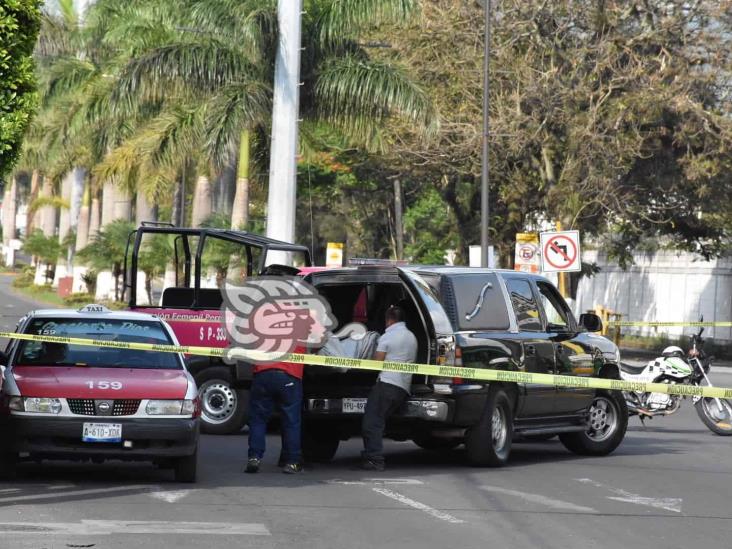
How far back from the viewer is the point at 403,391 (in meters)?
13.2

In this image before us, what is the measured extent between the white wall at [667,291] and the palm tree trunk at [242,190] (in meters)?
22.1

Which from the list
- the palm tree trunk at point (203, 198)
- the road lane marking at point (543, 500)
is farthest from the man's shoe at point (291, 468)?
the palm tree trunk at point (203, 198)

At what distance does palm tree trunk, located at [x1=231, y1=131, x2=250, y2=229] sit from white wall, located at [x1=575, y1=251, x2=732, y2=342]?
22128 mm

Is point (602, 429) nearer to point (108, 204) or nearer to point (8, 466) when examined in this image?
point (8, 466)

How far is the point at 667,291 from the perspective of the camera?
60.1 metres

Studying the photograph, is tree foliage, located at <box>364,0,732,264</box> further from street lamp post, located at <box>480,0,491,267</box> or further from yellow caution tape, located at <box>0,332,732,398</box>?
yellow caution tape, located at <box>0,332,732,398</box>

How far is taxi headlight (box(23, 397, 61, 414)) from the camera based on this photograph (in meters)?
11.7

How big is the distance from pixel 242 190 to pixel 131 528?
1059 inches

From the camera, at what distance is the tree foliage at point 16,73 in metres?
12.9

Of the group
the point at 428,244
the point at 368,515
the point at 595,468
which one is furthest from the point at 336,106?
the point at 428,244

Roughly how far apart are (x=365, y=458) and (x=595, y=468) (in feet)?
8.24

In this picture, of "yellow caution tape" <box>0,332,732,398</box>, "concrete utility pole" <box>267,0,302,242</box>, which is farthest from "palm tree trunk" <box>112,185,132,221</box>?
"yellow caution tape" <box>0,332,732,398</box>

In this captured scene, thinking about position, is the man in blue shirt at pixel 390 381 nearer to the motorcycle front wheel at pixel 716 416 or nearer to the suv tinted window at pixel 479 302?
the suv tinted window at pixel 479 302

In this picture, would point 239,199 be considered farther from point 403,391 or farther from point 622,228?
point 403,391
